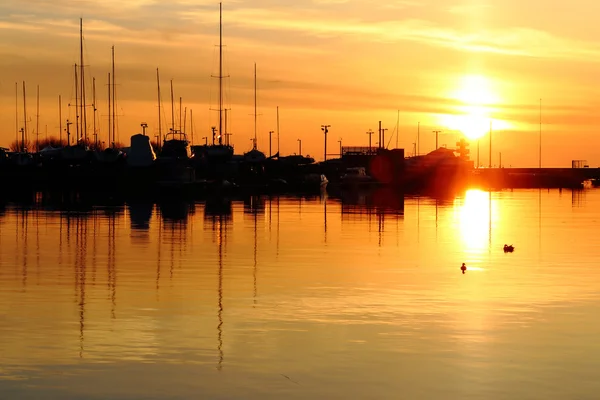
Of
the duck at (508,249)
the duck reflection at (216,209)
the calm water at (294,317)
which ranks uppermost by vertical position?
the duck reflection at (216,209)

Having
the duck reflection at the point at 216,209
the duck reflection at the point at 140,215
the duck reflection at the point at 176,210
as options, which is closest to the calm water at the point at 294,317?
the duck reflection at the point at 140,215

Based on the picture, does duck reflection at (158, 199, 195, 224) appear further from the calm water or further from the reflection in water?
the reflection in water

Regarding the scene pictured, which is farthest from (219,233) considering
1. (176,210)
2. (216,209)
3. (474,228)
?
(216,209)

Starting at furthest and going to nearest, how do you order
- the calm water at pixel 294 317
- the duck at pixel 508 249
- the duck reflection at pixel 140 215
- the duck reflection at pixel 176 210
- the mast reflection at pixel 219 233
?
the duck reflection at pixel 176 210 → the duck reflection at pixel 140 215 → the duck at pixel 508 249 → the mast reflection at pixel 219 233 → the calm water at pixel 294 317

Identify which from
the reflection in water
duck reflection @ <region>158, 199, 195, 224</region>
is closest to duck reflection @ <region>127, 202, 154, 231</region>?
duck reflection @ <region>158, 199, 195, 224</region>

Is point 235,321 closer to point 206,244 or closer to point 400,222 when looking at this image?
point 206,244

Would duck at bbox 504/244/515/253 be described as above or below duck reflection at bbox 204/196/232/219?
below

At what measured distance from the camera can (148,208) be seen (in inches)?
3364

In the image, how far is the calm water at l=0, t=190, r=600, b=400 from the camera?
20.5 meters

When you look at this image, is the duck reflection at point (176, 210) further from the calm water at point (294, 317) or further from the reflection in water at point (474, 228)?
the reflection in water at point (474, 228)

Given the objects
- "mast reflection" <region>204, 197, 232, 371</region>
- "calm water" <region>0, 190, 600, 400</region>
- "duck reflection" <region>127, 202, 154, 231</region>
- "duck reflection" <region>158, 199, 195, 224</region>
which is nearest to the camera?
"calm water" <region>0, 190, 600, 400</region>

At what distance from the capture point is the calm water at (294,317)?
806 inches

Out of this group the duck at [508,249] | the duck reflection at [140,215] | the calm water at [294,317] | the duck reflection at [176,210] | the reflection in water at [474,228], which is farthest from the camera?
the duck reflection at [176,210]

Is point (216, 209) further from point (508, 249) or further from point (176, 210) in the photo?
point (508, 249)
